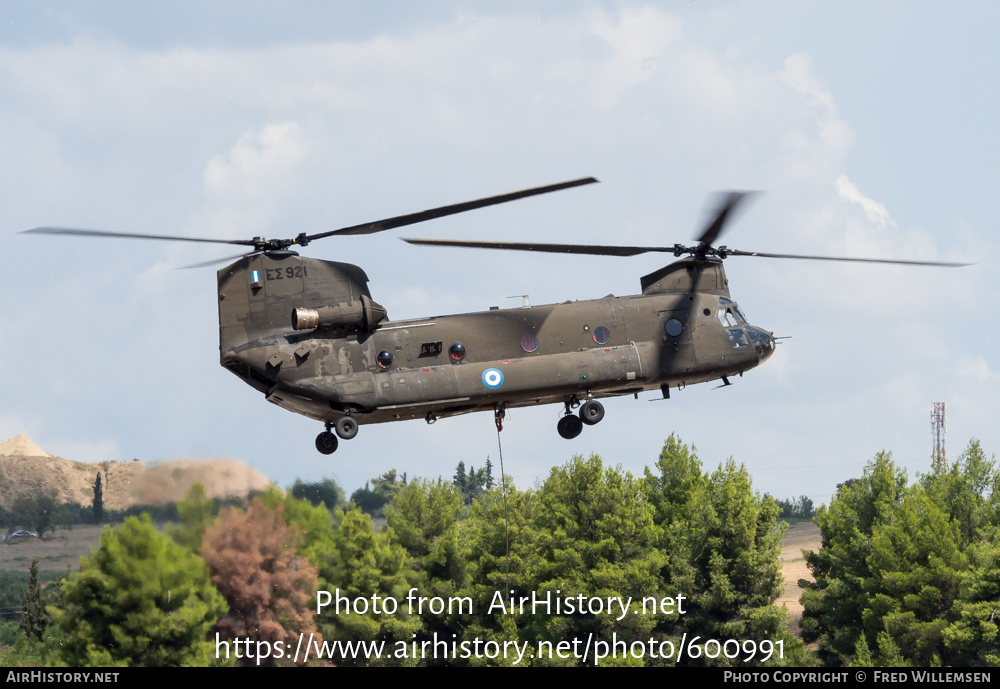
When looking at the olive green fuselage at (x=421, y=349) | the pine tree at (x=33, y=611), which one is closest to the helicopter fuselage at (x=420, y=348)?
the olive green fuselage at (x=421, y=349)

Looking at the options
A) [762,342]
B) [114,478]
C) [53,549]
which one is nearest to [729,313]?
[762,342]

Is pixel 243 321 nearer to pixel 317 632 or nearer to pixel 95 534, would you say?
pixel 95 534

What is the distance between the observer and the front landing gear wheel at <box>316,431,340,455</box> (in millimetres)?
35062

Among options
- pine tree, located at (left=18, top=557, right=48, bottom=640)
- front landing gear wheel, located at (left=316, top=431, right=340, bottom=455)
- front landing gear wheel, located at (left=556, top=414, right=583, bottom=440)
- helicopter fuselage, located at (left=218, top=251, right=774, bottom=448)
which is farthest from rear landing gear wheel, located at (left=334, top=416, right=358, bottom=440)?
pine tree, located at (left=18, top=557, right=48, bottom=640)

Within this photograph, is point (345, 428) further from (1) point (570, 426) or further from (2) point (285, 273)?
(1) point (570, 426)

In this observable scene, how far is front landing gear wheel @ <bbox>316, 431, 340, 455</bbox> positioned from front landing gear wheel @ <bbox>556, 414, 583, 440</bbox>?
6992 mm

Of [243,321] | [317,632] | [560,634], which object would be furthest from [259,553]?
[243,321]

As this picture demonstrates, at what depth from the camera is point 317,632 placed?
100m

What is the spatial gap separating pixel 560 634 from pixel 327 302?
78795mm

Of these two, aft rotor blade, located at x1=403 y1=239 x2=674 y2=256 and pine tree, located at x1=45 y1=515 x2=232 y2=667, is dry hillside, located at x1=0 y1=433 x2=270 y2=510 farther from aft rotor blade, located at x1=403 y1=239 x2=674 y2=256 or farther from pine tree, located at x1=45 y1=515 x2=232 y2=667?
aft rotor blade, located at x1=403 y1=239 x2=674 y2=256

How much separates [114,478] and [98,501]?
4.73 metres

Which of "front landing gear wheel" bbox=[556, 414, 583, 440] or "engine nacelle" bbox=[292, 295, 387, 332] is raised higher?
"engine nacelle" bbox=[292, 295, 387, 332]

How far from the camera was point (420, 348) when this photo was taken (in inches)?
1395

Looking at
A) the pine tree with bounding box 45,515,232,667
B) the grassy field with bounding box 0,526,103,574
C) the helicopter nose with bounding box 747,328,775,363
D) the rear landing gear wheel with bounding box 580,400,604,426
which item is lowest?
the pine tree with bounding box 45,515,232,667
